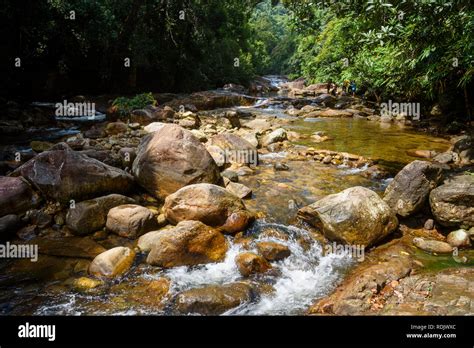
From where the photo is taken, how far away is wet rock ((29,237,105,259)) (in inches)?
197

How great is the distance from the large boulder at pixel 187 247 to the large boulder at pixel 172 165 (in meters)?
1.48

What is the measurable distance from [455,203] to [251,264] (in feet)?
10.9

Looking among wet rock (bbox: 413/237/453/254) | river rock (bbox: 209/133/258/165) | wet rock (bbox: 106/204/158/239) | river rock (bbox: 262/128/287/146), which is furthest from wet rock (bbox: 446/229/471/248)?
river rock (bbox: 262/128/287/146)

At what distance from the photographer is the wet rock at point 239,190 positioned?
271 inches

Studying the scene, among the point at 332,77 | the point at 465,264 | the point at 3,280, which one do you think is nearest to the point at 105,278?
the point at 3,280

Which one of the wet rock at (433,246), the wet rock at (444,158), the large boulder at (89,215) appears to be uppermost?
the wet rock at (444,158)

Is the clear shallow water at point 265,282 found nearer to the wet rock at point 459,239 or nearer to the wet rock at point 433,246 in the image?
the wet rock at point 433,246

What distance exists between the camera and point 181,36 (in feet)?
66.9

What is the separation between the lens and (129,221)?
17.7 feet

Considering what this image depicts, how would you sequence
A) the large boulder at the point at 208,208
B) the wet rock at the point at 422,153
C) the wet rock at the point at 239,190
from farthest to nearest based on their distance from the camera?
the wet rock at the point at 422,153
the wet rock at the point at 239,190
the large boulder at the point at 208,208

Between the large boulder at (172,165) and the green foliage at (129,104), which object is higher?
the green foliage at (129,104)

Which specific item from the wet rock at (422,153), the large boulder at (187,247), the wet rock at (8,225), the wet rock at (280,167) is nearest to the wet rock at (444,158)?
the wet rock at (422,153)

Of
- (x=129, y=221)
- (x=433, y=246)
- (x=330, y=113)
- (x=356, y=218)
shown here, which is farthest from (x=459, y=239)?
(x=330, y=113)

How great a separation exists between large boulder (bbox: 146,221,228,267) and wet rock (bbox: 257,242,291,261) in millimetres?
553
